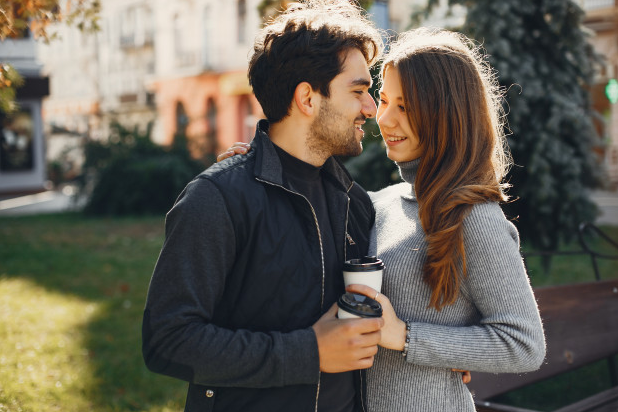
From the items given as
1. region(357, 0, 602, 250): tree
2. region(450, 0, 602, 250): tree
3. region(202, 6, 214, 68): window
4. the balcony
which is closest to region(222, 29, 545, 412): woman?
region(357, 0, 602, 250): tree

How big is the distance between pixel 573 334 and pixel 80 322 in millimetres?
4281

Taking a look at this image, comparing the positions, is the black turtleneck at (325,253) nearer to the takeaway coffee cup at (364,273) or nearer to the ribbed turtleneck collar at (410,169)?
the takeaway coffee cup at (364,273)

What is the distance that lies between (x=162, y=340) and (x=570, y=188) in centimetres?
744

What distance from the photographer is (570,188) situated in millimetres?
8164

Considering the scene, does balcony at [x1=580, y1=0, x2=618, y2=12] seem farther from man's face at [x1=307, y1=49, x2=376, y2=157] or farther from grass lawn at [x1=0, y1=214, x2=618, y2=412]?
man's face at [x1=307, y1=49, x2=376, y2=157]

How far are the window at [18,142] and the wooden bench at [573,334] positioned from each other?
21.9 m

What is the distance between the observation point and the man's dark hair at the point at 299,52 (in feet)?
6.80

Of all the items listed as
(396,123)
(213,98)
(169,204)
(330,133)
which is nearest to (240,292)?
(330,133)

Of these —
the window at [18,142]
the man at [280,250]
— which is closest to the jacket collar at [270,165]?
the man at [280,250]

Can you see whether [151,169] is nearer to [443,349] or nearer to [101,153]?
[101,153]

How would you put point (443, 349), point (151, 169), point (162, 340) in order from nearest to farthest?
point (162, 340) → point (443, 349) → point (151, 169)

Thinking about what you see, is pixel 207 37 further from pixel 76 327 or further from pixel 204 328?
pixel 204 328

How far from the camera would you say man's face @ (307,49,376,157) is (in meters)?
2.12

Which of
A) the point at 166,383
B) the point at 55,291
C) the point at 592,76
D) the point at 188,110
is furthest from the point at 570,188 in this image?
the point at 188,110
